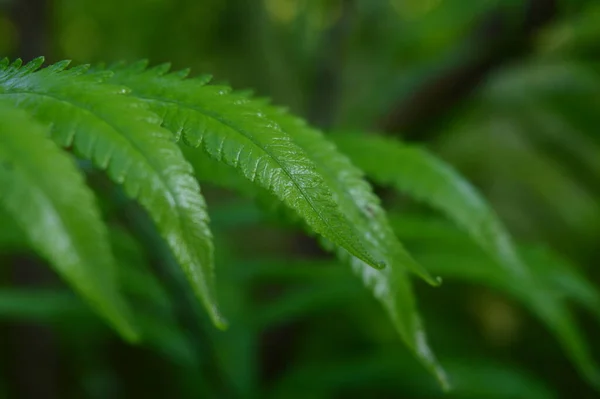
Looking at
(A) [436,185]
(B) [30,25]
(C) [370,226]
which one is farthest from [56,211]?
(B) [30,25]

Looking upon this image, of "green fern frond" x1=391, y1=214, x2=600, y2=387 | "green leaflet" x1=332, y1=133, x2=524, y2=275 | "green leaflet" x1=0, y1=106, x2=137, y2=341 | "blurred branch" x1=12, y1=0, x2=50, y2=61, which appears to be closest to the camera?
"green leaflet" x1=0, y1=106, x2=137, y2=341

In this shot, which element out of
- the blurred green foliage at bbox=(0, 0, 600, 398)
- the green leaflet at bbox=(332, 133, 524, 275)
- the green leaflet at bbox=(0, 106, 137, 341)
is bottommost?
the blurred green foliage at bbox=(0, 0, 600, 398)

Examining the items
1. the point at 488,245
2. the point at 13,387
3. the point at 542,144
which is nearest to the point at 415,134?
the point at 542,144

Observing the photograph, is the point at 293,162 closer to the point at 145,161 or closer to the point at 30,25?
the point at 145,161

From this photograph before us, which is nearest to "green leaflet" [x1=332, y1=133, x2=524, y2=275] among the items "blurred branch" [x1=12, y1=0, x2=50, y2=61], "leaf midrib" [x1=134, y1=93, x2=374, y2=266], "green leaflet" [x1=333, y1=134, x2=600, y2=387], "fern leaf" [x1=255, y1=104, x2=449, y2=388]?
"green leaflet" [x1=333, y1=134, x2=600, y2=387]

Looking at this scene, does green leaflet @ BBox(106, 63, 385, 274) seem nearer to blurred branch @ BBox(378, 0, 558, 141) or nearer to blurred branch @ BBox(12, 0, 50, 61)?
blurred branch @ BBox(378, 0, 558, 141)

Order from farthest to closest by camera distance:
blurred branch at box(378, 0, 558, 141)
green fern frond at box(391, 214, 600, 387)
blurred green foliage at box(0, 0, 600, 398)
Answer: blurred branch at box(378, 0, 558, 141), blurred green foliage at box(0, 0, 600, 398), green fern frond at box(391, 214, 600, 387)

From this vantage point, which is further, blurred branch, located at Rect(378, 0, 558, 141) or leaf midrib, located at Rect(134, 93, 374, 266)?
blurred branch, located at Rect(378, 0, 558, 141)
